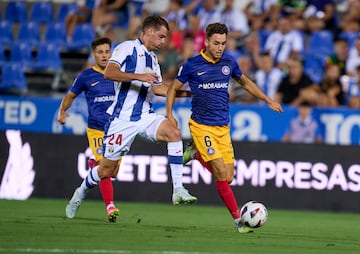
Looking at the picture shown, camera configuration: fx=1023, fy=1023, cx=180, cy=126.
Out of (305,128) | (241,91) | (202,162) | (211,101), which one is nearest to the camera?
(211,101)

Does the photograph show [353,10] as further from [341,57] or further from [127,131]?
[127,131]

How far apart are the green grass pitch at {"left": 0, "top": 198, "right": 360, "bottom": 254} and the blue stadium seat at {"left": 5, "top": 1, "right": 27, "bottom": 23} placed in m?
8.13

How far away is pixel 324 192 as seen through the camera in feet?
52.7

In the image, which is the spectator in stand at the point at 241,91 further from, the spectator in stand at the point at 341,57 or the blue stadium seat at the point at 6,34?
the blue stadium seat at the point at 6,34

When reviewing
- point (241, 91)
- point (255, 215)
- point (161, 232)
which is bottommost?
point (161, 232)

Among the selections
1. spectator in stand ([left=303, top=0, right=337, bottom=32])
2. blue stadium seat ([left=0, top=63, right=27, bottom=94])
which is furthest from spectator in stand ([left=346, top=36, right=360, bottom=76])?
blue stadium seat ([left=0, top=63, right=27, bottom=94])

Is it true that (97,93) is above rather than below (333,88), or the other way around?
above

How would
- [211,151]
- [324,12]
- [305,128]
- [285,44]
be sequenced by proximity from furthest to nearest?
[324,12] → [285,44] → [305,128] → [211,151]

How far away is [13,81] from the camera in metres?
20.5

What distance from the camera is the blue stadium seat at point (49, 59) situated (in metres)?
21.0

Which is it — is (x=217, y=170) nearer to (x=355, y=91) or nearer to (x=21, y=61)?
(x=355, y=91)

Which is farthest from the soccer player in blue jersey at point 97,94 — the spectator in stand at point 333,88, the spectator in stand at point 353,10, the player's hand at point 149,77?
the spectator in stand at point 353,10

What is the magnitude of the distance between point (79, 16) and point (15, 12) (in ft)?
5.31

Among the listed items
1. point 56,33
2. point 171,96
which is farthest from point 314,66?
point 171,96
